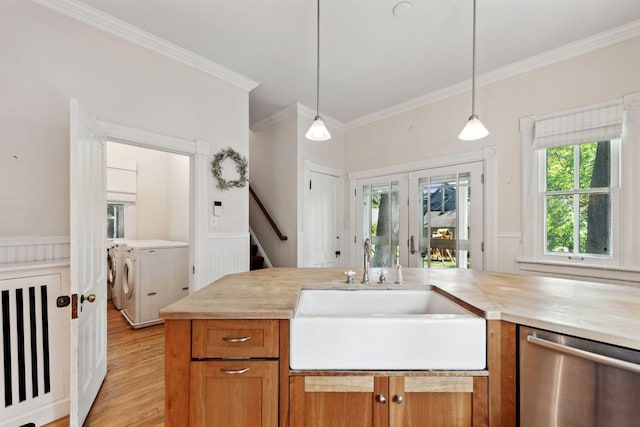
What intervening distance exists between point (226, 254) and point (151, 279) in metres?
1.20

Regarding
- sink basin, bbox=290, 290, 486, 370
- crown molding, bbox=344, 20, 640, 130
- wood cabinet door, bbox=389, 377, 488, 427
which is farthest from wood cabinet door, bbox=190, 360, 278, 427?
crown molding, bbox=344, 20, 640, 130

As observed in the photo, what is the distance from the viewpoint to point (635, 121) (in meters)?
2.24

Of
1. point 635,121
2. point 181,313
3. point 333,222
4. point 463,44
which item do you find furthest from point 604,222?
point 181,313

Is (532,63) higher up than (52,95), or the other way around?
(532,63)

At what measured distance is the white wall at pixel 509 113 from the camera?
2363 millimetres

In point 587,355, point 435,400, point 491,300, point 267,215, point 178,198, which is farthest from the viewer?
point 178,198

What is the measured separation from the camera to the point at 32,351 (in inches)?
67.6

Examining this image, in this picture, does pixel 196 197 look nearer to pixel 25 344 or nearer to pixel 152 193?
pixel 25 344

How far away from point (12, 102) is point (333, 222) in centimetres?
349

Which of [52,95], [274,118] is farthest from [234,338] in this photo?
[274,118]

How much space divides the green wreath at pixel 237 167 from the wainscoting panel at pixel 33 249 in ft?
4.32

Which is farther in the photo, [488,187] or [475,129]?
[488,187]

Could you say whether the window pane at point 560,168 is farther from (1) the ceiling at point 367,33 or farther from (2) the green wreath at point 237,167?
(2) the green wreath at point 237,167

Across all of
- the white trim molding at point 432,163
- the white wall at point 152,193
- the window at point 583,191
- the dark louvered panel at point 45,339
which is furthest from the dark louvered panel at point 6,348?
the window at point 583,191
